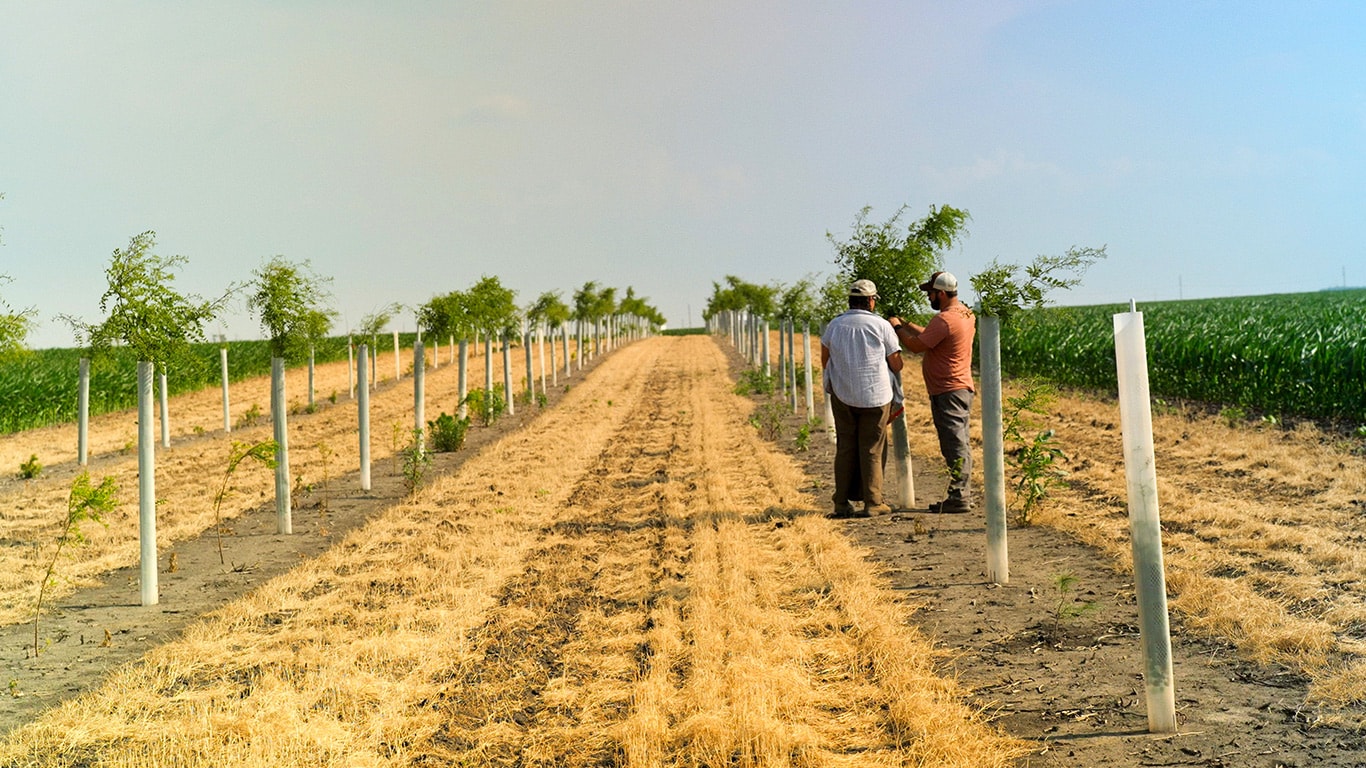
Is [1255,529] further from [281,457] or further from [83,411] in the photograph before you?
[83,411]

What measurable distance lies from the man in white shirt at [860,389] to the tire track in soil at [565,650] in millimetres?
1793

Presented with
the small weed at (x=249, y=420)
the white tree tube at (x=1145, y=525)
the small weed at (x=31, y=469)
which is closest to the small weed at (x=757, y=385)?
the small weed at (x=249, y=420)

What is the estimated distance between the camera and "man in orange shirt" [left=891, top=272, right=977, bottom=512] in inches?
359

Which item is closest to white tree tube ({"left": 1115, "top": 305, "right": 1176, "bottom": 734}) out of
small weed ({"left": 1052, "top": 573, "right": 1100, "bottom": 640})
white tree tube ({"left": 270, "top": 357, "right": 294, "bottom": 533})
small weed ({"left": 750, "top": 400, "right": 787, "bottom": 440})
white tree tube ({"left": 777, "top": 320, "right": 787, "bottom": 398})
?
small weed ({"left": 1052, "top": 573, "right": 1100, "bottom": 640})

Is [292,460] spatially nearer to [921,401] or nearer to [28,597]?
[28,597]

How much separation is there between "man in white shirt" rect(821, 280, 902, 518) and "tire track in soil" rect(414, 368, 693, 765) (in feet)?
5.88

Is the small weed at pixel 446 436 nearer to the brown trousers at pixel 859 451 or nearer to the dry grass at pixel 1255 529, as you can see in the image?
the dry grass at pixel 1255 529

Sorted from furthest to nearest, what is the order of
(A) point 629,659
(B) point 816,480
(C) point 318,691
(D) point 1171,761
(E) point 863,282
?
(B) point 816,480
(E) point 863,282
(A) point 629,659
(C) point 318,691
(D) point 1171,761

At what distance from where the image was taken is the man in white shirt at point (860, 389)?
9.26m

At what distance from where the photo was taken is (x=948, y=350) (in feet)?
30.4

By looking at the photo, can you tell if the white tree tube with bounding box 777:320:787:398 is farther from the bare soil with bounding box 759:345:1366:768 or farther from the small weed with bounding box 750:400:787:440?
the bare soil with bounding box 759:345:1366:768

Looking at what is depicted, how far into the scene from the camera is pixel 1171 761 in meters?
4.29

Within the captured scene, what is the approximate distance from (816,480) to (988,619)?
5510 millimetres

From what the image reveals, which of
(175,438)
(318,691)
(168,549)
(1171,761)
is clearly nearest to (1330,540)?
(1171,761)
